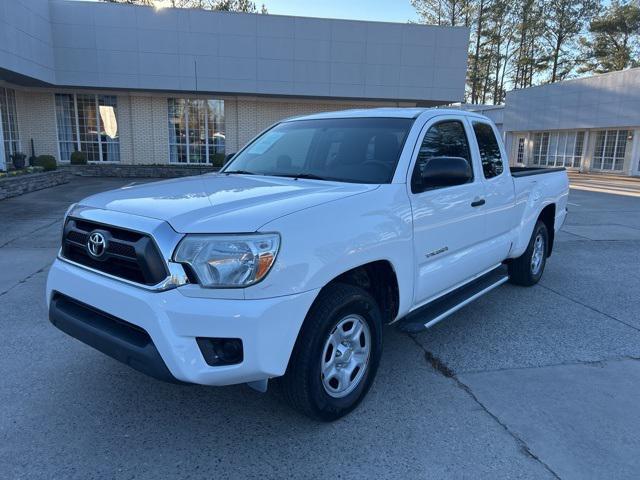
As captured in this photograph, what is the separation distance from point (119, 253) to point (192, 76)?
19.7 meters

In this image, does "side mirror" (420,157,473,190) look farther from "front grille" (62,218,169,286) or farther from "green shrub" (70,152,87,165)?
"green shrub" (70,152,87,165)

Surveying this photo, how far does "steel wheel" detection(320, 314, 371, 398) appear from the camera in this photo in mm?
3021

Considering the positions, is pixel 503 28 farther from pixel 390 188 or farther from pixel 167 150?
pixel 390 188

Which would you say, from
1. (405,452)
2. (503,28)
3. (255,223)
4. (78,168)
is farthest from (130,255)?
(503,28)

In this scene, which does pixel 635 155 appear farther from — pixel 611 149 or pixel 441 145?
pixel 441 145

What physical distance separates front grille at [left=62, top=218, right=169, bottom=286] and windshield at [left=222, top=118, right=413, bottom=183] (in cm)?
151

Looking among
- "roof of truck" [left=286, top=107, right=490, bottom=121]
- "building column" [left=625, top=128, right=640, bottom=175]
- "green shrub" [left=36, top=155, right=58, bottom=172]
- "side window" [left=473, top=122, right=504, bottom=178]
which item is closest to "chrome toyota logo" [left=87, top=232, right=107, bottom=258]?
"roof of truck" [left=286, top=107, right=490, bottom=121]

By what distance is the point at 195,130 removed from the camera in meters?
22.9

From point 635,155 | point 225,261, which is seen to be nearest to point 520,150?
point 635,155

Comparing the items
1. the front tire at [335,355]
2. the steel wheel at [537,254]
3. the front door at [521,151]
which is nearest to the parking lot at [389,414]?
the front tire at [335,355]

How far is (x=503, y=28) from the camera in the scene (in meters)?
49.9

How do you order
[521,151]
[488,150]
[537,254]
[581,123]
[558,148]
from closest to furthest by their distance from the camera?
[488,150] < [537,254] < [581,123] < [558,148] < [521,151]

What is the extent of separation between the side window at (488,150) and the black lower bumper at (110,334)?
3.46 m

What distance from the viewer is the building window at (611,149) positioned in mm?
30625
